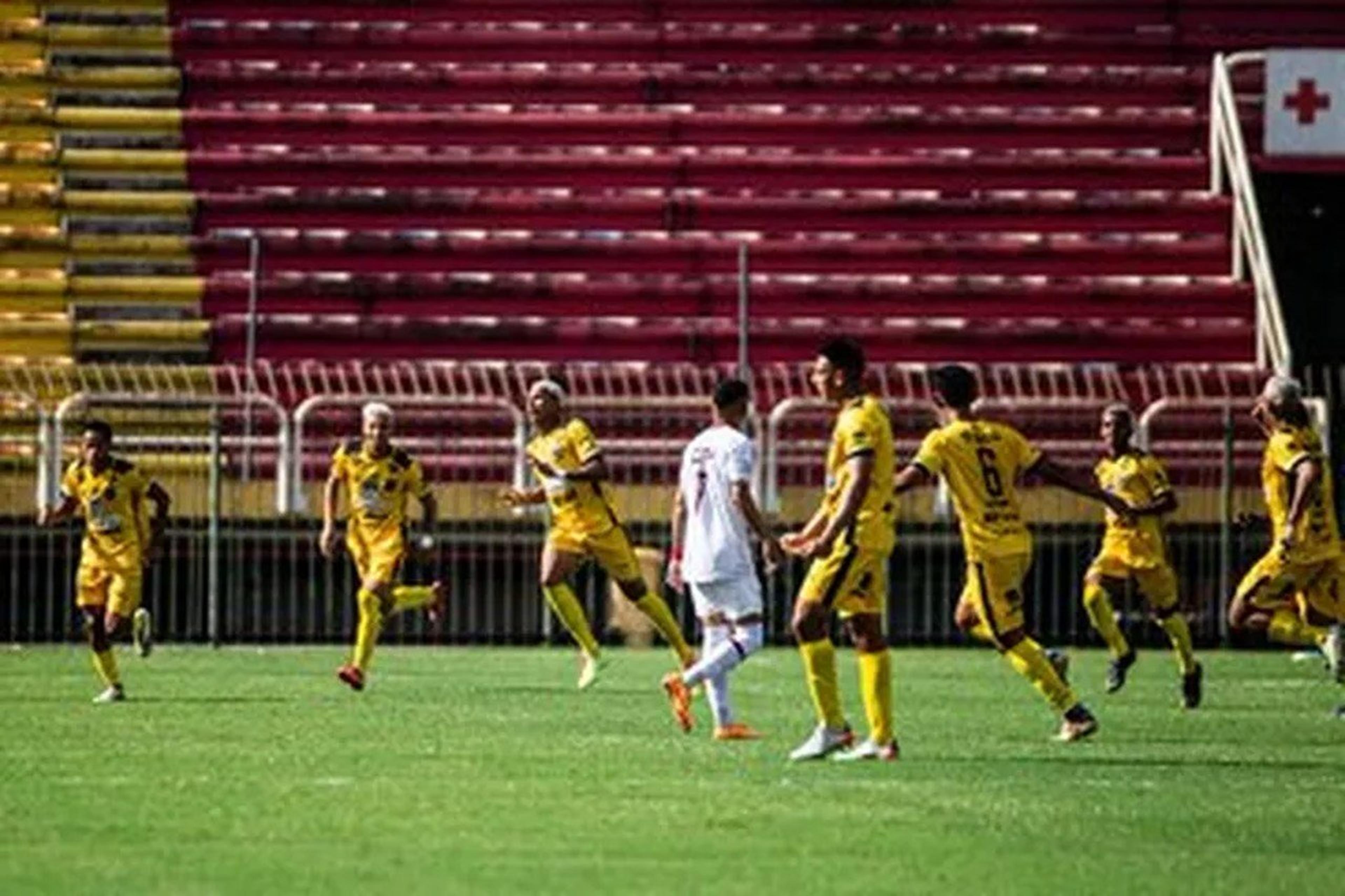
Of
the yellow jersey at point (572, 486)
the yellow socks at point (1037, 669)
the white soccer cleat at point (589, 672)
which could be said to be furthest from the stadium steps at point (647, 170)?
the yellow socks at point (1037, 669)

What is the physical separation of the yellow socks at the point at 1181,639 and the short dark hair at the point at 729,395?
5444 millimetres

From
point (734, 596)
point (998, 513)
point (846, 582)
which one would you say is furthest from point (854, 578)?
point (734, 596)

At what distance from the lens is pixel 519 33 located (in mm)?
40781

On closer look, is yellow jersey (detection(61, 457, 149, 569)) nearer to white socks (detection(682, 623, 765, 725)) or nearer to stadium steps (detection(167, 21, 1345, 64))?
white socks (detection(682, 623, 765, 725))

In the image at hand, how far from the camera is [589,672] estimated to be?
27.7 meters

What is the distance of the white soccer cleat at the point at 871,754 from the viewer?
19.4 m

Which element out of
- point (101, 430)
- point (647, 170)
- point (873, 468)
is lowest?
point (873, 468)

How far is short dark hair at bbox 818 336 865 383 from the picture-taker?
1911 centimetres

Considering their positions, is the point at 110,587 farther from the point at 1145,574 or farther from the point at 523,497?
the point at 1145,574

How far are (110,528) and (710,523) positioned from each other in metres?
5.71

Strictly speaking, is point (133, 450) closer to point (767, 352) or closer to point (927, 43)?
point (767, 352)

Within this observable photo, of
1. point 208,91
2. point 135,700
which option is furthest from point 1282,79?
Answer: point 135,700

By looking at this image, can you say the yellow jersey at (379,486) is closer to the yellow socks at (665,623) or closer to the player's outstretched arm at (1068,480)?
the yellow socks at (665,623)

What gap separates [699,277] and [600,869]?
2482 centimetres
